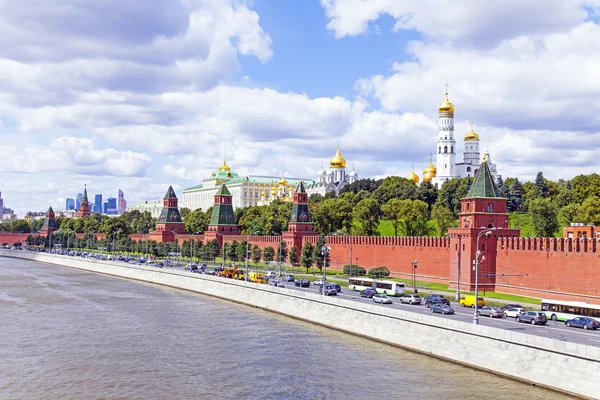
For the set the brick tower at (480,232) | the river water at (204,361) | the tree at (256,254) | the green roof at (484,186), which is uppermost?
the green roof at (484,186)

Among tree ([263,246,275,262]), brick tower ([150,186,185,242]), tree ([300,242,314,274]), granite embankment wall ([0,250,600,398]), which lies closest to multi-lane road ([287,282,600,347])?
granite embankment wall ([0,250,600,398])

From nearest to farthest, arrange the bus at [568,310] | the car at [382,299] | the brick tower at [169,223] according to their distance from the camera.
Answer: the bus at [568,310] < the car at [382,299] < the brick tower at [169,223]

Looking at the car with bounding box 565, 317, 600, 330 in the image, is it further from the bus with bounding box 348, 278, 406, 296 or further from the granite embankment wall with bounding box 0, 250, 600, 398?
the bus with bounding box 348, 278, 406, 296

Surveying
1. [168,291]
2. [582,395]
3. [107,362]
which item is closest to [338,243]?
[168,291]

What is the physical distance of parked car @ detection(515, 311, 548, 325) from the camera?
108 ft

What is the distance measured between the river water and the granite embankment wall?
0.58 m

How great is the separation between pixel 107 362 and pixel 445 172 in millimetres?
91608

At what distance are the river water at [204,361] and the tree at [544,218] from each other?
39.7 m

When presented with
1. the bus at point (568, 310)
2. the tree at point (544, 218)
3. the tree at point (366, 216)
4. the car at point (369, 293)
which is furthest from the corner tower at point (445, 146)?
the bus at point (568, 310)

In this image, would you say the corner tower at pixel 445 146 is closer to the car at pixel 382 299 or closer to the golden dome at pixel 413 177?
the golden dome at pixel 413 177

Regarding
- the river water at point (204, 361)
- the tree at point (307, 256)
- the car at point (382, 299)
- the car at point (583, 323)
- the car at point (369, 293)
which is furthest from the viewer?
the tree at point (307, 256)

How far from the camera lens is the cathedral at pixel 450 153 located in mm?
113562

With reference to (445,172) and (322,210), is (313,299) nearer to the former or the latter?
(322,210)

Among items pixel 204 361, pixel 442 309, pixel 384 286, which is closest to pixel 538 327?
pixel 442 309
